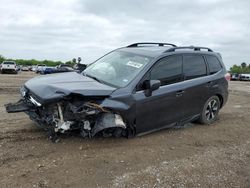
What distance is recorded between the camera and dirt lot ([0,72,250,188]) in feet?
14.5

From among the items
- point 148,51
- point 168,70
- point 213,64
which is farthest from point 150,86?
point 213,64

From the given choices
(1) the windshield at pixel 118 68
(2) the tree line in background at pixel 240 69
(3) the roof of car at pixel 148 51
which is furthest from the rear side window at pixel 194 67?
(2) the tree line in background at pixel 240 69

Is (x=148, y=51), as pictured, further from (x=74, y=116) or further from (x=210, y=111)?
(x=74, y=116)

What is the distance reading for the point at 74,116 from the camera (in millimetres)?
5410

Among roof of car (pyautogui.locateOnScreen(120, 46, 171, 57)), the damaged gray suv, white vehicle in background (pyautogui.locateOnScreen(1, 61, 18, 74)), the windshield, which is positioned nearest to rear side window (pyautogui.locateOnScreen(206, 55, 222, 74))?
the damaged gray suv

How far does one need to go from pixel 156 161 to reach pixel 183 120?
1.98 m

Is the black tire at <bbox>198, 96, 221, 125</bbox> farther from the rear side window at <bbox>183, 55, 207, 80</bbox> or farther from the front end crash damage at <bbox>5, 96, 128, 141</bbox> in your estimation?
the front end crash damage at <bbox>5, 96, 128, 141</bbox>

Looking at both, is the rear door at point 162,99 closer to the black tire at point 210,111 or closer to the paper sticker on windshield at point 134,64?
the paper sticker on windshield at point 134,64

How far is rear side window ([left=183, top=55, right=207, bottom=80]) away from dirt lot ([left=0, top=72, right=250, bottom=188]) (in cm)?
124

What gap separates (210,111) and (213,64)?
1138 millimetres

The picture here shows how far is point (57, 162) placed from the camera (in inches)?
192

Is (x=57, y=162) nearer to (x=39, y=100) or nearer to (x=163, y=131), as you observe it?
(x=39, y=100)

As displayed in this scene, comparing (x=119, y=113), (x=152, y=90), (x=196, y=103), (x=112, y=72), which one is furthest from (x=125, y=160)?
(x=196, y=103)

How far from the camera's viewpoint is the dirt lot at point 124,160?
4422 millimetres
